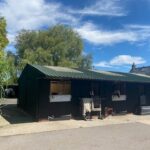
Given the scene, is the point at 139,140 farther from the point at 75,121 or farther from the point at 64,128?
the point at 75,121

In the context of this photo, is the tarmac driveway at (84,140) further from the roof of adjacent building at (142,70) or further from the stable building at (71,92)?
the roof of adjacent building at (142,70)

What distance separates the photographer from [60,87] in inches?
702

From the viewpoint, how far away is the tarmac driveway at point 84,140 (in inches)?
422

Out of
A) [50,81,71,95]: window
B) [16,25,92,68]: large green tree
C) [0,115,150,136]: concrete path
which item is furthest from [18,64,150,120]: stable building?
[16,25,92,68]: large green tree

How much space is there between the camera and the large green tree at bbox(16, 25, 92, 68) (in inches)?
1703

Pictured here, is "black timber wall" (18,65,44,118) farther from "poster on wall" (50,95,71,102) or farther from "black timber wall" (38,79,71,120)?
"poster on wall" (50,95,71,102)

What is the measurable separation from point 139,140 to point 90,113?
6211 mm

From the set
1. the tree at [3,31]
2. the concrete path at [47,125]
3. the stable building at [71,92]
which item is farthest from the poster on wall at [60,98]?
the tree at [3,31]

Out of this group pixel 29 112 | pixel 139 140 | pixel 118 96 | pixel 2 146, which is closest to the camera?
pixel 2 146

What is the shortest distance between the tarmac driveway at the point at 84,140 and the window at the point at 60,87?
393 cm

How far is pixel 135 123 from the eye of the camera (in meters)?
17.0

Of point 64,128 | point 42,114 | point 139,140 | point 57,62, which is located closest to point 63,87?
point 42,114

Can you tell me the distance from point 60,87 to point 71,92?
2.92ft

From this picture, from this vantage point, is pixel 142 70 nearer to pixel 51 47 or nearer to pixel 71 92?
pixel 51 47
